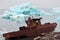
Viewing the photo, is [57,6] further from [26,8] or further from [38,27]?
[38,27]

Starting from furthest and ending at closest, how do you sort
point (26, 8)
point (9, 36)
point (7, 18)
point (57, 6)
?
point (57, 6), point (26, 8), point (7, 18), point (9, 36)

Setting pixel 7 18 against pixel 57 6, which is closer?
pixel 7 18

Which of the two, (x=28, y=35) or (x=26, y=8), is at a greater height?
(x=26, y=8)

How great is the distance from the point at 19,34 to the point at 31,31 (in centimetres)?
7

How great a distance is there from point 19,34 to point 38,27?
0.44ft

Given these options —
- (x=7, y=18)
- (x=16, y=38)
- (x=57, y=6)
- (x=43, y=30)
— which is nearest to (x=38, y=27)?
(x=43, y=30)

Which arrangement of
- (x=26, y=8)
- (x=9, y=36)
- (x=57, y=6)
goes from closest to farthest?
(x=9, y=36)
(x=26, y=8)
(x=57, y=6)

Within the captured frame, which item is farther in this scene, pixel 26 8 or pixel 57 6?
pixel 57 6

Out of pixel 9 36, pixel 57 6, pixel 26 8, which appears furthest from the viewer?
pixel 57 6

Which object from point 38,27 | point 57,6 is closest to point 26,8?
Answer: point 57,6

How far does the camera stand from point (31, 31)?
1.06 m

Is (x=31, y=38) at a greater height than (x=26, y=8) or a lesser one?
lesser

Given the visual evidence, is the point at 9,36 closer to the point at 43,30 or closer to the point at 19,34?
the point at 19,34

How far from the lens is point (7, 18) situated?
2.59 metres
